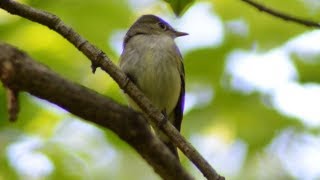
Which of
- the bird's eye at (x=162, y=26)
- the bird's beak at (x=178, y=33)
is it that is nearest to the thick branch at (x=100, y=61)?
the bird's beak at (x=178, y=33)

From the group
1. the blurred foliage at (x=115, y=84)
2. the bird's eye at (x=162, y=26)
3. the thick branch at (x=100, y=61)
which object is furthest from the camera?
the bird's eye at (x=162, y=26)

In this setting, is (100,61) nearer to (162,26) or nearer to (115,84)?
(115,84)

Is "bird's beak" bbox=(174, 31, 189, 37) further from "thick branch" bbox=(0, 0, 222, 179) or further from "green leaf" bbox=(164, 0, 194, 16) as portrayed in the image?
"green leaf" bbox=(164, 0, 194, 16)

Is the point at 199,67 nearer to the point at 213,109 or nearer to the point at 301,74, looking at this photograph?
the point at 213,109

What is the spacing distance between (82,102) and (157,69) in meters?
3.59

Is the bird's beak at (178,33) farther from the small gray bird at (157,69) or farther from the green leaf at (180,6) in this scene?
the green leaf at (180,6)

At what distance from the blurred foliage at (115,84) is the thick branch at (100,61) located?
1.39 meters

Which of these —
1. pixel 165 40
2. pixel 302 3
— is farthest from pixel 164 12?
pixel 302 3

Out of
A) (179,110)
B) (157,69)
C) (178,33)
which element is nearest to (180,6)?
(157,69)

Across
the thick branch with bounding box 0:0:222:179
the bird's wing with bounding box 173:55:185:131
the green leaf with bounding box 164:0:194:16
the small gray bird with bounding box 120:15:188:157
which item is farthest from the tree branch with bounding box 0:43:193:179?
the bird's wing with bounding box 173:55:185:131

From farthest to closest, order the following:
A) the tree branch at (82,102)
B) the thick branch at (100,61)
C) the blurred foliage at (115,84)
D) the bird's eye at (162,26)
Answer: the bird's eye at (162,26) → the blurred foliage at (115,84) → the thick branch at (100,61) → the tree branch at (82,102)

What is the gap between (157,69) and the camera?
520cm

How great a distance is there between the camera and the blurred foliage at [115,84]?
5047 millimetres

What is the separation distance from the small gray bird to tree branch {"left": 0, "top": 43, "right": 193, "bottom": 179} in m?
3.24
